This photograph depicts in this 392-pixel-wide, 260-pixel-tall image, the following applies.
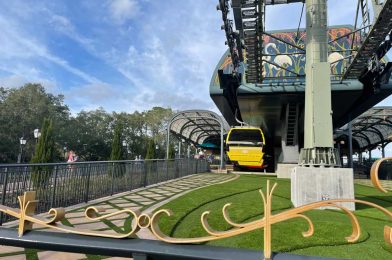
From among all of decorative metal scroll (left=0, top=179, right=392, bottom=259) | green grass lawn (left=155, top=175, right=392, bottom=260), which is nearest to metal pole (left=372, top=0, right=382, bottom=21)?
green grass lawn (left=155, top=175, right=392, bottom=260)

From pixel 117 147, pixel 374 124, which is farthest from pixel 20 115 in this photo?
pixel 374 124

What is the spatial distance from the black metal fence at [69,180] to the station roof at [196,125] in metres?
17.3

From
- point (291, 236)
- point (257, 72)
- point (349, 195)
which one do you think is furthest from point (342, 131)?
point (291, 236)

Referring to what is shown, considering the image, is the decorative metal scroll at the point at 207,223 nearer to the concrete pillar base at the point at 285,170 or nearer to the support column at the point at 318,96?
the support column at the point at 318,96

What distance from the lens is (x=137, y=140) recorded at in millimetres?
63562

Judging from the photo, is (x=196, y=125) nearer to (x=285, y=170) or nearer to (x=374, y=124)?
(x=285, y=170)

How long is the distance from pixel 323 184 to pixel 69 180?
694cm

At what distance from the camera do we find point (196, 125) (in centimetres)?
3800

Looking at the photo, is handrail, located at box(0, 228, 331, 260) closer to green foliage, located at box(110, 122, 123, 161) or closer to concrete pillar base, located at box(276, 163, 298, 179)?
green foliage, located at box(110, 122, 123, 161)

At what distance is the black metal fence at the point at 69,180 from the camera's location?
636 centimetres

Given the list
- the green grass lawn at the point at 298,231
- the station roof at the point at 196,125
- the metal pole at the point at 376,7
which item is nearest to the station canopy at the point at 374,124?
the station roof at the point at 196,125

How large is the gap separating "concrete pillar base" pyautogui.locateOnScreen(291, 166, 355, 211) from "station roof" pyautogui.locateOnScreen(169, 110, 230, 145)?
21.7 meters

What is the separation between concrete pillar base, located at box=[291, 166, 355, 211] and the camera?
7789 mm

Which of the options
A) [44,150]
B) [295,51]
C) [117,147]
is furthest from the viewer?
[295,51]
